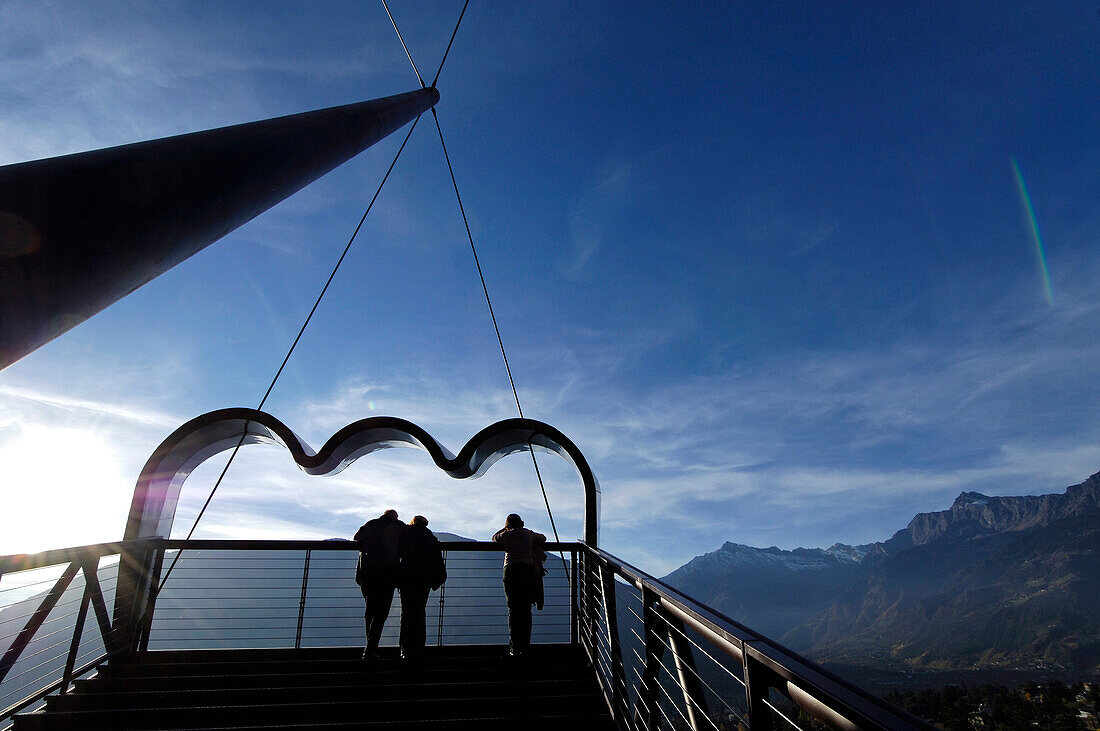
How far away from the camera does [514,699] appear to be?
5.04 metres

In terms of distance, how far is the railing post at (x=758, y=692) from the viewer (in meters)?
2.35

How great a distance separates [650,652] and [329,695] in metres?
2.92

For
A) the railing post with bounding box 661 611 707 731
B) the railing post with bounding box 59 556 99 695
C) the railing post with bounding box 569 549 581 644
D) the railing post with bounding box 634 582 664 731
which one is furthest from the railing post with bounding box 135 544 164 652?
the railing post with bounding box 661 611 707 731

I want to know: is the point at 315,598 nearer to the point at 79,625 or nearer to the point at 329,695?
the point at 79,625

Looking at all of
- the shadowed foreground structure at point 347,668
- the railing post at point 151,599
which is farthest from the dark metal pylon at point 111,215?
the railing post at point 151,599

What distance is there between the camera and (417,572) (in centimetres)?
691

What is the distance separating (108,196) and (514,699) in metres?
4.77

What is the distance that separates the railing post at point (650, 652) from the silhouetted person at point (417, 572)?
3.04 metres

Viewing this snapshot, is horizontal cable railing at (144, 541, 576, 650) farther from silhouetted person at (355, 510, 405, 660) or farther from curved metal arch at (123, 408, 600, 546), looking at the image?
curved metal arch at (123, 408, 600, 546)

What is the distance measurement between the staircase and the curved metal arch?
2.15 m

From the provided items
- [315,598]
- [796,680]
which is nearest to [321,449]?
[796,680]

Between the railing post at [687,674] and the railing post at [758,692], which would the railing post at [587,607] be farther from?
the railing post at [758,692]

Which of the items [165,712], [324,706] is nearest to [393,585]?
[324,706]

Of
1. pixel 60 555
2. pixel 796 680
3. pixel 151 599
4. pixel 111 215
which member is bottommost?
pixel 796 680
